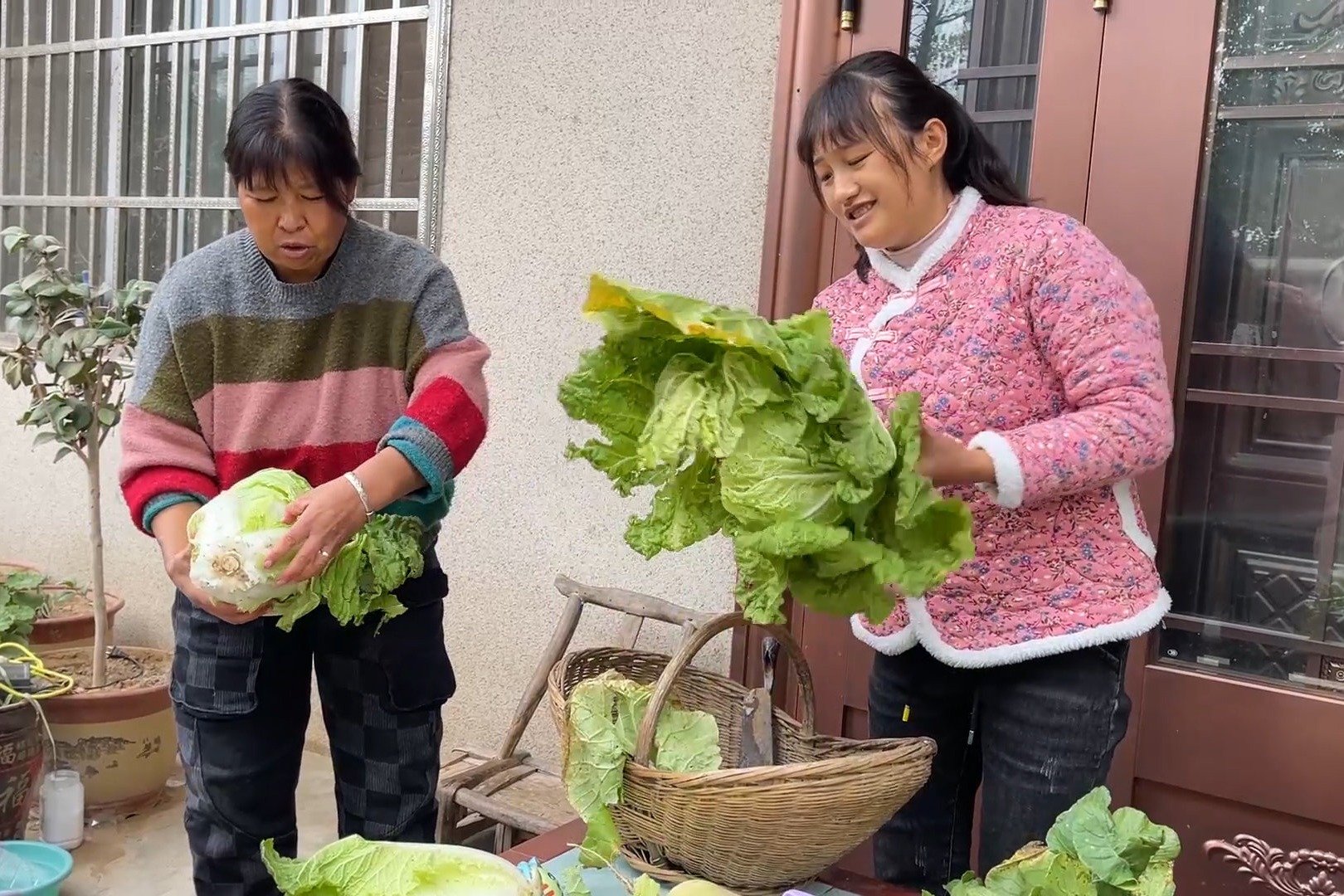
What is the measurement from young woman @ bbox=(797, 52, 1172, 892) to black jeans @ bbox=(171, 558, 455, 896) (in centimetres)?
98

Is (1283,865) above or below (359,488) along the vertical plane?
below

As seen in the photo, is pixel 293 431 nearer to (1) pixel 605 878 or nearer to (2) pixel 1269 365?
(1) pixel 605 878

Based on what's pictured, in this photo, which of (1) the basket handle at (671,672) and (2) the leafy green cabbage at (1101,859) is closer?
(2) the leafy green cabbage at (1101,859)

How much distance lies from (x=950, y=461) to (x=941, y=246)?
43cm

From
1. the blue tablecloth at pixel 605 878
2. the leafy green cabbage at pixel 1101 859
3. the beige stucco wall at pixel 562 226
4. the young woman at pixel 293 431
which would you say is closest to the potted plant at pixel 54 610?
the beige stucco wall at pixel 562 226

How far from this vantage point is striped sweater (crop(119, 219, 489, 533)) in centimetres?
219

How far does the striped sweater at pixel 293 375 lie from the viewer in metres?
2.19

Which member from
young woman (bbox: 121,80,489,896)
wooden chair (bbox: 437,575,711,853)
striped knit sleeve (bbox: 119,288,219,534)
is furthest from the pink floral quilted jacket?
wooden chair (bbox: 437,575,711,853)

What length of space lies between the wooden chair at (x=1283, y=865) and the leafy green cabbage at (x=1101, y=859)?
139 centimetres

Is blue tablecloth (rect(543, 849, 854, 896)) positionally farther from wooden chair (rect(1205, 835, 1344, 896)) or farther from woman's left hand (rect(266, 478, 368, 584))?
wooden chair (rect(1205, 835, 1344, 896))

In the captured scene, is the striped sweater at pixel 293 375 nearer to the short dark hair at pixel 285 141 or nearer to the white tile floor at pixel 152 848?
the short dark hair at pixel 285 141

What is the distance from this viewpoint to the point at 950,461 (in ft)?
5.34

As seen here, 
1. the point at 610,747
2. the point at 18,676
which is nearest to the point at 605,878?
the point at 610,747

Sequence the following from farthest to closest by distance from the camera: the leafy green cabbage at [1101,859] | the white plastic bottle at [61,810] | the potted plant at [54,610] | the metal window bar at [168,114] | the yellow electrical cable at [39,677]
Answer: the potted plant at [54,610] → the metal window bar at [168,114] → the white plastic bottle at [61,810] → the yellow electrical cable at [39,677] → the leafy green cabbage at [1101,859]
